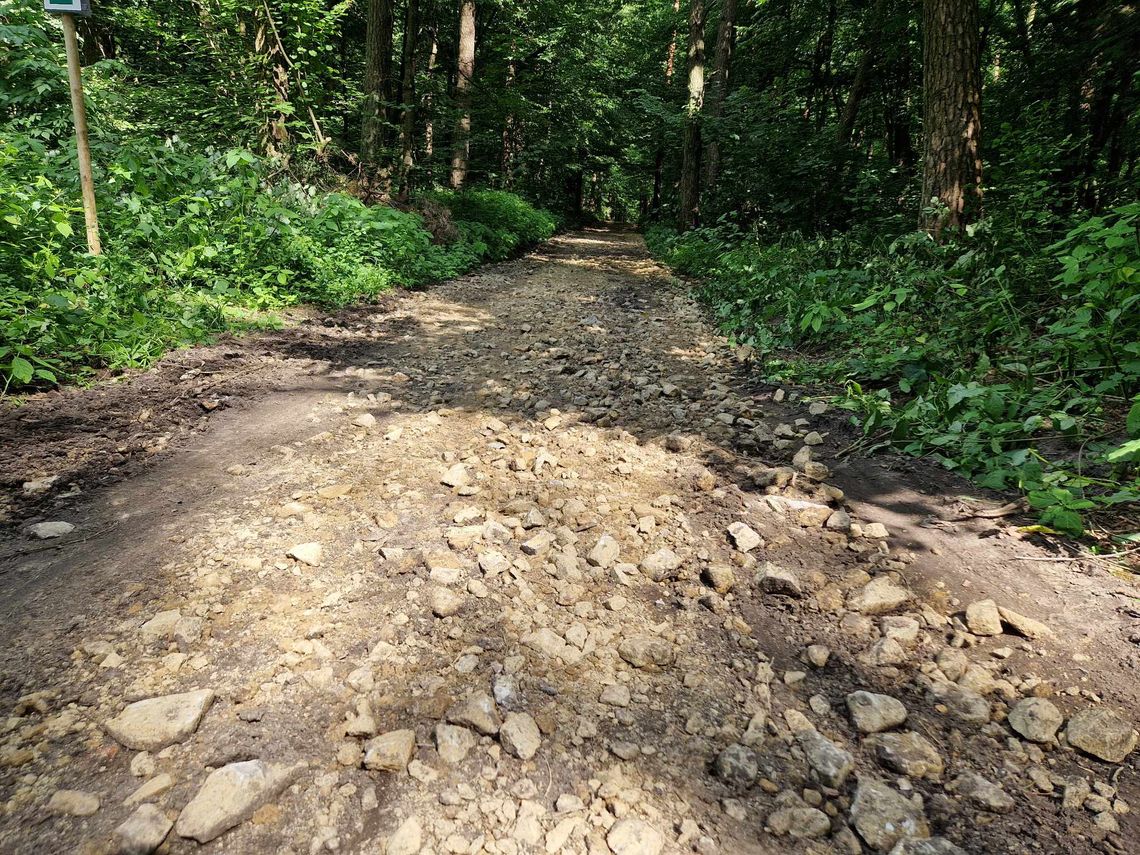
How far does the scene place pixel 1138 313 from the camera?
2.88 meters

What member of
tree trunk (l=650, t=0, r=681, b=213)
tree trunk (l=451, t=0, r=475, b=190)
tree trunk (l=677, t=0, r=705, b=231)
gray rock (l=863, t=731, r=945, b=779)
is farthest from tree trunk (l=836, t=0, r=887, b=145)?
gray rock (l=863, t=731, r=945, b=779)

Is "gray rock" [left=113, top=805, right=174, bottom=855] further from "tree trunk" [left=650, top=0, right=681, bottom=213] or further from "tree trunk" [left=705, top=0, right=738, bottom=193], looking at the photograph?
"tree trunk" [left=650, top=0, right=681, bottom=213]

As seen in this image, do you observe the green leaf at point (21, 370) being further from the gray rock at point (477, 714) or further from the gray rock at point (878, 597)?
the gray rock at point (878, 597)

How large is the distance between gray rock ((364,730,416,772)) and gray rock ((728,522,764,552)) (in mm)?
1486

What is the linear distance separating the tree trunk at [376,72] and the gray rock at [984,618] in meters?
10.2

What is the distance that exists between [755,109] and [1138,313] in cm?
1080

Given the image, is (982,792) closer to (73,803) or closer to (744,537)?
(744,537)

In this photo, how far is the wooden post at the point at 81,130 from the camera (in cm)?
401

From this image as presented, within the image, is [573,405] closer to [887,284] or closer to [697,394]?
[697,394]

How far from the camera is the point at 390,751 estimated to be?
1.45 m

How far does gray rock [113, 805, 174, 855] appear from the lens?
119 cm

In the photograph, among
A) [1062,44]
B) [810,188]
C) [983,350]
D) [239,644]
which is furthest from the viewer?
[810,188]

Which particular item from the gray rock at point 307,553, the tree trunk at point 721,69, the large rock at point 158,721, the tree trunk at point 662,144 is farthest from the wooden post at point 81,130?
the tree trunk at point 662,144

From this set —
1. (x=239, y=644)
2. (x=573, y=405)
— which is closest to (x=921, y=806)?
(x=239, y=644)
